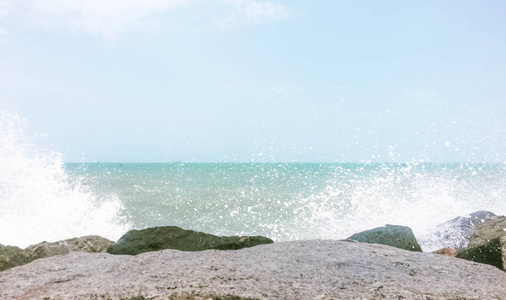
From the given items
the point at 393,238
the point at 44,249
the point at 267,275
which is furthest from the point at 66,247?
the point at 393,238

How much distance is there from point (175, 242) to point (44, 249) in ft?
4.96

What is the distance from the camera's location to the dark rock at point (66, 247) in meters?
4.08

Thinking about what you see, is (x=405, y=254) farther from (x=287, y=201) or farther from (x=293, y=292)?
(x=287, y=201)

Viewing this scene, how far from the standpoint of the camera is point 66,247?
4.35m

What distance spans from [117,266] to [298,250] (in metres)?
1.41

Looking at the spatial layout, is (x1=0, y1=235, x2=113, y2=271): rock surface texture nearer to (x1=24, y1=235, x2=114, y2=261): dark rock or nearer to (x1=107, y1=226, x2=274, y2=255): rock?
(x1=24, y1=235, x2=114, y2=261): dark rock

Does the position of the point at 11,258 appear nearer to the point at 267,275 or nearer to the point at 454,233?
the point at 267,275

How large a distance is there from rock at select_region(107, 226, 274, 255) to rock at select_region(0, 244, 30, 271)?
913mm

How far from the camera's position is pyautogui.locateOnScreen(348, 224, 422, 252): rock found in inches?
187

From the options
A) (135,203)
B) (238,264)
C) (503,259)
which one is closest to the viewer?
(238,264)

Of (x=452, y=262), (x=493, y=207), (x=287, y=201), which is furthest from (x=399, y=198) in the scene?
(x=452, y=262)

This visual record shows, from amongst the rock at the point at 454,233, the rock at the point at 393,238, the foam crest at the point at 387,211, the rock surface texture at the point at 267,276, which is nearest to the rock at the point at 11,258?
the rock surface texture at the point at 267,276

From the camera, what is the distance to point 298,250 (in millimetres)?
2857

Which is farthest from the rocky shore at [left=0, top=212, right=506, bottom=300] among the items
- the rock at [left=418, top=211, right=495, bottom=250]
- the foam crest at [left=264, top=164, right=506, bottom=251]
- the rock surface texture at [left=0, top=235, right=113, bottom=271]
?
the foam crest at [left=264, top=164, right=506, bottom=251]
